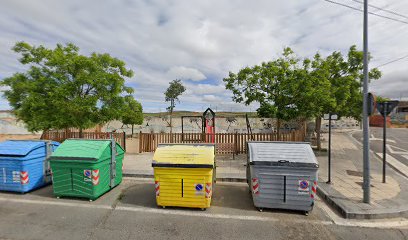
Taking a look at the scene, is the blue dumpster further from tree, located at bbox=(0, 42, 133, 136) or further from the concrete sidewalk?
the concrete sidewalk

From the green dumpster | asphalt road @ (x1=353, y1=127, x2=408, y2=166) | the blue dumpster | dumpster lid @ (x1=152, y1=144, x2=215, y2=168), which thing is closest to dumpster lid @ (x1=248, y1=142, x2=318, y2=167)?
dumpster lid @ (x1=152, y1=144, x2=215, y2=168)

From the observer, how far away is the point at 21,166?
542cm

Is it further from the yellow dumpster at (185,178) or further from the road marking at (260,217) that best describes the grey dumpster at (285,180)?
the yellow dumpster at (185,178)

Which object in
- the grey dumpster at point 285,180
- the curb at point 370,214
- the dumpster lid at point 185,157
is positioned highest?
the dumpster lid at point 185,157

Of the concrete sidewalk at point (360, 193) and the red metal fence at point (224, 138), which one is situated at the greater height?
the red metal fence at point (224, 138)

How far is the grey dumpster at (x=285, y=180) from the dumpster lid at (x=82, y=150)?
12.4ft

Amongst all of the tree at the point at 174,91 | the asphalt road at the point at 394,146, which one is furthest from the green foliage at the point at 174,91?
the asphalt road at the point at 394,146

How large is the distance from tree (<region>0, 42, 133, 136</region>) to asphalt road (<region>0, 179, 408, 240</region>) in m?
3.77

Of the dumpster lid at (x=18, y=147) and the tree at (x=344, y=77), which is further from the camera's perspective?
the tree at (x=344, y=77)

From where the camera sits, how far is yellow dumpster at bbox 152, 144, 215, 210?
14.7ft

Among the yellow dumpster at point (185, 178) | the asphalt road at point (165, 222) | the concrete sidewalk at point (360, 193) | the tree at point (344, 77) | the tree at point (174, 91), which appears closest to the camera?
the asphalt road at point (165, 222)

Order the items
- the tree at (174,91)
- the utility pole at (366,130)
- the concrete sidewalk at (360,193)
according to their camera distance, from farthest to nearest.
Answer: the tree at (174,91) → the utility pole at (366,130) → the concrete sidewalk at (360,193)

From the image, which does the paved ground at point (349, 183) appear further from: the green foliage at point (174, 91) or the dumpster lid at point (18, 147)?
the green foliage at point (174, 91)

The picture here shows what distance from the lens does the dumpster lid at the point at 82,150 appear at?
502 centimetres
